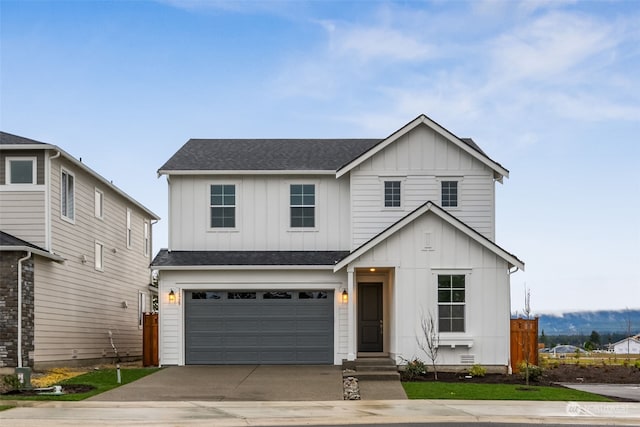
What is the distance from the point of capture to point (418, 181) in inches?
976

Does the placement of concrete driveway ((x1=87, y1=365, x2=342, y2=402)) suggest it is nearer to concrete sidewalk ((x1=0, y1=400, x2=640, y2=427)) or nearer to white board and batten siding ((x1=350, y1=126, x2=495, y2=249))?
concrete sidewalk ((x1=0, y1=400, x2=640, y2=427))

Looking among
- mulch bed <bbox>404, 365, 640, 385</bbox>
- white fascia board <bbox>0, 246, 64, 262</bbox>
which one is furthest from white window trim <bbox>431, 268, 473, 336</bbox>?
white fascia board <bbox>0, 246, 64, 262</bbox>

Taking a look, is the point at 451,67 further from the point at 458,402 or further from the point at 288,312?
the point at 458,402

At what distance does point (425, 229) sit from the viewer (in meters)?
22.7

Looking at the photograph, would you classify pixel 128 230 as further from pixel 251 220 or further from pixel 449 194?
pixel 449 194

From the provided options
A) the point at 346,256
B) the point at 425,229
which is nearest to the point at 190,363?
the point at 346,256

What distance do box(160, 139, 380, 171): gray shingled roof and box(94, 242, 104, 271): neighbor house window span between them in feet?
15.3

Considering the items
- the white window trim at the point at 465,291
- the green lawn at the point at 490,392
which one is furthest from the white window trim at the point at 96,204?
the green lawn at the point at 490,392

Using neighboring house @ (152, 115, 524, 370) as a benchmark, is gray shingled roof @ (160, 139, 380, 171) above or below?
above

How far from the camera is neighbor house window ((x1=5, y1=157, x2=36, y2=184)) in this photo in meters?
22.2

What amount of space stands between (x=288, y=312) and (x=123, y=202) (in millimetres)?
10304

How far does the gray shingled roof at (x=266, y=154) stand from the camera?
25578 mm

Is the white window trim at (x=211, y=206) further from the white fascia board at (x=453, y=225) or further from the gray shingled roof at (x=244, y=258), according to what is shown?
the white fascia board at (x=453, y=225)

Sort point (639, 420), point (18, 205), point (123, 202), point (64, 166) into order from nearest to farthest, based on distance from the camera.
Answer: point (639, 420) < point (18, 205) < point (64, 166) < point (123, 202)
